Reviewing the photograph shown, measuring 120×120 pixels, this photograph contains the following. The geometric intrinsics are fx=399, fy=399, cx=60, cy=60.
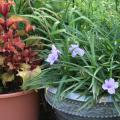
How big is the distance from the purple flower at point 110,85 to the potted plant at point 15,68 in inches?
20.6

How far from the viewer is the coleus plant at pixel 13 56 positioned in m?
2.65

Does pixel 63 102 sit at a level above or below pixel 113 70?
below

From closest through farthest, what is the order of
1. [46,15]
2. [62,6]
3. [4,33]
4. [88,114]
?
[88,114] → [4,33] → [46,15] → [62,6]

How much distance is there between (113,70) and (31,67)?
2.07 ft

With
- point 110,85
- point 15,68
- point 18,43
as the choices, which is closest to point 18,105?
point 15,68

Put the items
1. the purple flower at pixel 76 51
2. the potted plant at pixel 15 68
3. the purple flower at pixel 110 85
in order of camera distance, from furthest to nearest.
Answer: the potted plant at pixel 15 68, the purple flower at pixel 76 51, the purple flower at pixel 110 85

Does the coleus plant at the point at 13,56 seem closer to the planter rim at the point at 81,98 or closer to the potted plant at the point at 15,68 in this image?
the potted plant at the point at 15,68

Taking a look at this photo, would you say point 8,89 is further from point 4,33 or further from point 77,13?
point 77,13

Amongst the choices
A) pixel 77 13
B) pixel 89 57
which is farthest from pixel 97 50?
pixel 77 13

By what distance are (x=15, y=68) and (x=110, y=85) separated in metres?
0.73

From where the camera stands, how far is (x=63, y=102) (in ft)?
7.83

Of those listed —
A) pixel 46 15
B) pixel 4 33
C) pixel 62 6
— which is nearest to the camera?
pixel 4 33

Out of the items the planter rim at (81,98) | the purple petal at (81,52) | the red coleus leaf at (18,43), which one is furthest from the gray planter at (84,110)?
the red coleus leaf at (18,43)

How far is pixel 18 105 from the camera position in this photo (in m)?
2.71
